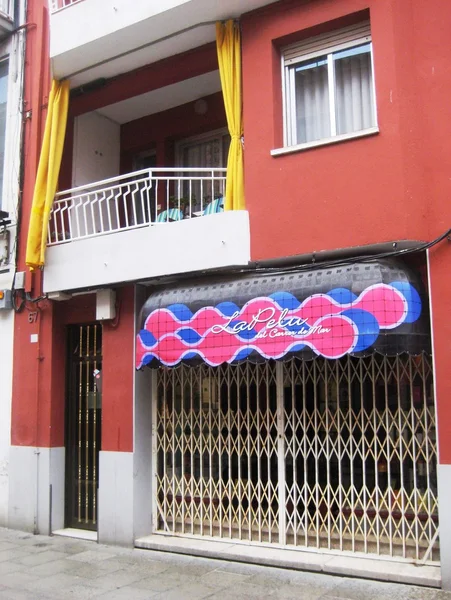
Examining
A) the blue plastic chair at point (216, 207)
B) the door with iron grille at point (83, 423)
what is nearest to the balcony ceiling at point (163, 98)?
the blue plastic chair at point (216, 207)

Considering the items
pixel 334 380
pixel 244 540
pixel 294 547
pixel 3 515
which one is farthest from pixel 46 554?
pixel 334 380

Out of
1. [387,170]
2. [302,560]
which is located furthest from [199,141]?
[302,560]

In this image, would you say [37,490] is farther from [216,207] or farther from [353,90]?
[353,90]

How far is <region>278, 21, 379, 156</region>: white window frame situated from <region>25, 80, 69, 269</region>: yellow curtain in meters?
3.69

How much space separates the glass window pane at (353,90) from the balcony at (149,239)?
5.49ft

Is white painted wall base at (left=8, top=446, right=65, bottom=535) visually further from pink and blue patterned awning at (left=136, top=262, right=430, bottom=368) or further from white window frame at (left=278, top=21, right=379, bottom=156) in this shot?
white window frame at (left=278, top=21, right=379, bottom=156)

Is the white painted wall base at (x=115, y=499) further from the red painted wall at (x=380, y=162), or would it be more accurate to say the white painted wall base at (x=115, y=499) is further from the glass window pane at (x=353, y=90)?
the glass window pane at (x=353, y=90)

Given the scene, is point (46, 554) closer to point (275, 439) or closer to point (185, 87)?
point (275, 439)

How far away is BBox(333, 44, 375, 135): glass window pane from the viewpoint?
8.09 m

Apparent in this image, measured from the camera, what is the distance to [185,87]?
10414 mm

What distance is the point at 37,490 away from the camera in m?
10.1

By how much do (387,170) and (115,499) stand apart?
560cm

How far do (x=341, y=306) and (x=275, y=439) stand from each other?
218 cm

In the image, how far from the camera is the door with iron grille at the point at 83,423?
10.1 metres
